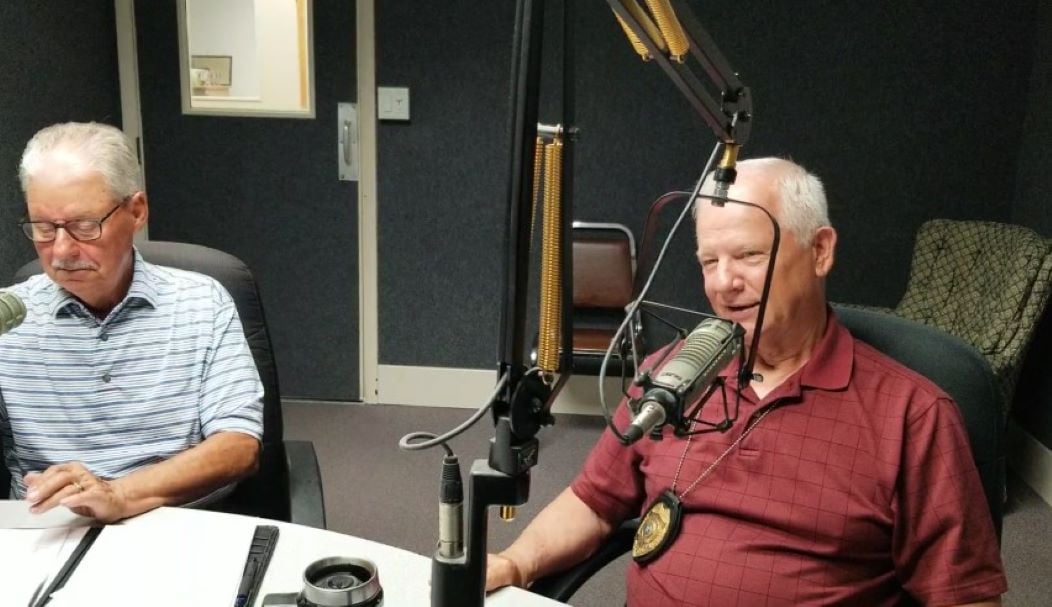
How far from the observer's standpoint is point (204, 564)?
1.07 meters

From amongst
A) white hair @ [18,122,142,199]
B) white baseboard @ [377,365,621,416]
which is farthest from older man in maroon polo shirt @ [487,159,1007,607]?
white baseboard @ [377,365,621,416]

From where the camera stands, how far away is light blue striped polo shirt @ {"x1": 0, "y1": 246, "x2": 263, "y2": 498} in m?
1.51

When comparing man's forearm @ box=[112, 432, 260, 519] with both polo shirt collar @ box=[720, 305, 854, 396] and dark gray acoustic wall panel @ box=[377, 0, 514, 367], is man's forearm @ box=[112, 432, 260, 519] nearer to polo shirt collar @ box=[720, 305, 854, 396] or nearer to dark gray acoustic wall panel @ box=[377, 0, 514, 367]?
polo shirt collar @ box=[720, 305, 854, 396]

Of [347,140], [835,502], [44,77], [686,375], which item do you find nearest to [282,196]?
[347,140]

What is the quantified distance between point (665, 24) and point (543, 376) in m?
0.24

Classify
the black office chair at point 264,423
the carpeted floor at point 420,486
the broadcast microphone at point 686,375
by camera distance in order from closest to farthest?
the broadcast microphone at point 686,375, the black office chair at point 264,423, the carpeted floor at point 420,486

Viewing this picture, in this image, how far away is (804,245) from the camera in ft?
4.37

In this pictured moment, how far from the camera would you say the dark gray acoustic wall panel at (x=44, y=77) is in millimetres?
2787

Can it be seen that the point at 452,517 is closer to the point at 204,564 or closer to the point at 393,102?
the point at 204,564

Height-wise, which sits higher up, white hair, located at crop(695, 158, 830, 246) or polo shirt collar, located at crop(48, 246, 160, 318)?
white hair, located at crop(695, 158, 830, 246)

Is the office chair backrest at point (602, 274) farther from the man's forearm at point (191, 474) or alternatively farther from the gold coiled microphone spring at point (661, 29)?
the gold coiled microphone spring at point (661, 29)

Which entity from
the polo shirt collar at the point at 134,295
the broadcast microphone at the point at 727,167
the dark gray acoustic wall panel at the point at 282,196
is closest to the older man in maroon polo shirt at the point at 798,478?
the broadcast microphone at the point at 727,167

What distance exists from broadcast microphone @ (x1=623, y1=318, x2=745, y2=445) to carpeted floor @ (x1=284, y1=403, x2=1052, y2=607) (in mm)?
1627

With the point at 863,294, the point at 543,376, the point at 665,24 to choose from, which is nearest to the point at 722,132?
the point at 665,24
